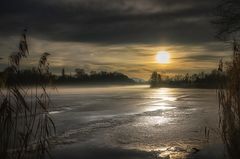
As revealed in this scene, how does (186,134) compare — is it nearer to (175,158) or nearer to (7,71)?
(175,158)

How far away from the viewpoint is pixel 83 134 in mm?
12039

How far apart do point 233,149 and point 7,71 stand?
14.2ft

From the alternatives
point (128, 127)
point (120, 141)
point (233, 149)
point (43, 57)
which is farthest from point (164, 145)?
point (43, 57)

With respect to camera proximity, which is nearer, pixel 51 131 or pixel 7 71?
pixel 7 71

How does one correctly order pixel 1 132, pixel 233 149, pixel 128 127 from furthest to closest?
pixel 128 127 < pixel 233 149 < pixel 1 132

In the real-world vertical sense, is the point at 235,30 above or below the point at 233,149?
above

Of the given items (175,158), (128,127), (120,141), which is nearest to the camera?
(175,158)

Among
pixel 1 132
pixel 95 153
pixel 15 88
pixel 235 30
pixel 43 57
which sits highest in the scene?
pixel 235 30

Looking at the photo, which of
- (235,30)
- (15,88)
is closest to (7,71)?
(15,88)

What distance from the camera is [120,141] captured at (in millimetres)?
10500

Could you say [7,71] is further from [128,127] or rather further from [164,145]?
[128,127]

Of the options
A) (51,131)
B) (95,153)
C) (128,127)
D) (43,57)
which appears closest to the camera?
(43,57)

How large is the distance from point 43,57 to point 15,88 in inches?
27.1

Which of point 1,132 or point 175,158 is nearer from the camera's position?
point 1,132
